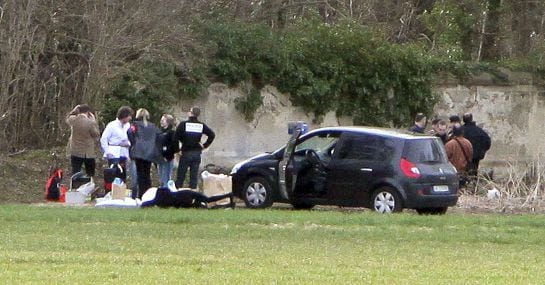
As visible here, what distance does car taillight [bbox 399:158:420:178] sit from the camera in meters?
22.2

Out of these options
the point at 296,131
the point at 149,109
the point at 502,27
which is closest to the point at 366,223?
the point at 296,131

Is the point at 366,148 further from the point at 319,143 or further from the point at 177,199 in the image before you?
the point at 177,199

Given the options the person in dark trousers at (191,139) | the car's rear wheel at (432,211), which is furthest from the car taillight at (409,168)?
the person in dark trousers at (191,139)

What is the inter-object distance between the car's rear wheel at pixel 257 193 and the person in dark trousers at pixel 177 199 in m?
1.85

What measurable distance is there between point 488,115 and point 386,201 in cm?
1250

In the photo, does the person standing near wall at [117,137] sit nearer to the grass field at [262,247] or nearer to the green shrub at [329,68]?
the grass field at [262,247]

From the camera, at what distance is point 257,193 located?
78.3 ft

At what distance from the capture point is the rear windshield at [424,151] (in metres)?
22.3

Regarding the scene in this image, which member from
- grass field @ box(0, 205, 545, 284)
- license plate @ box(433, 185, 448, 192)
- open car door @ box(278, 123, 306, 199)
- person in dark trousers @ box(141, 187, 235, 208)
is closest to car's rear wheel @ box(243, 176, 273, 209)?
open car door @ box(278, 123, 306, 199)

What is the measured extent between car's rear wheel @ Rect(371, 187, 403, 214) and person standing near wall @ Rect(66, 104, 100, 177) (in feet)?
18.5

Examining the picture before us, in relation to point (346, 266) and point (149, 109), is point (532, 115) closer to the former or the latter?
point (149, 109)

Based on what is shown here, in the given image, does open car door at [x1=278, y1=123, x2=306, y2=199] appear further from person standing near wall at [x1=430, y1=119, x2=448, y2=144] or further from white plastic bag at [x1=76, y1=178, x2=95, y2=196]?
person standing near wall at [x1=430, y1=119, x2=448, y2=144]

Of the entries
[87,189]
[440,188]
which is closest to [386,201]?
[440,188]

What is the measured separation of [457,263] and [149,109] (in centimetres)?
1504
